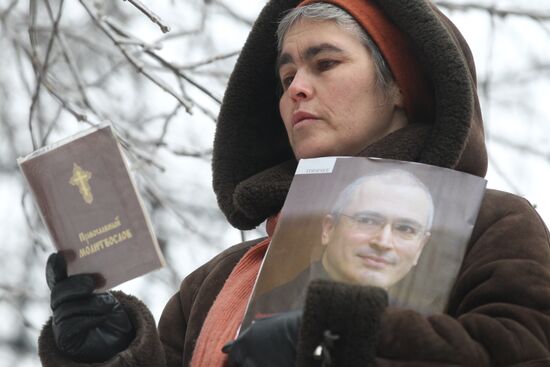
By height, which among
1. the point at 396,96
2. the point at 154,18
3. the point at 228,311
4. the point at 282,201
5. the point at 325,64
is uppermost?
the point at 154,18

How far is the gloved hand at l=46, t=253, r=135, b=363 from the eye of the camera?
262cm

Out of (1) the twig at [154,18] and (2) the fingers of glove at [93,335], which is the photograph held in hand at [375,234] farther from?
(1) the twig at [154,18]

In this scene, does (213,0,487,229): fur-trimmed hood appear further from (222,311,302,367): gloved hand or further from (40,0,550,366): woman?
(222,311,302,367): gloved hand

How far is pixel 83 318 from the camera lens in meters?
2.63

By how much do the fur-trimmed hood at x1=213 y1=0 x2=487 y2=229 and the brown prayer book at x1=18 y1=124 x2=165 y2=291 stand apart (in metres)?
0.34

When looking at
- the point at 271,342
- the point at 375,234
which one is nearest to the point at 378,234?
the point at 375,234

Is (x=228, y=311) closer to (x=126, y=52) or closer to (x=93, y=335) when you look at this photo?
(x=93, y=335)

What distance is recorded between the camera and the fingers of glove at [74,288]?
2605mm

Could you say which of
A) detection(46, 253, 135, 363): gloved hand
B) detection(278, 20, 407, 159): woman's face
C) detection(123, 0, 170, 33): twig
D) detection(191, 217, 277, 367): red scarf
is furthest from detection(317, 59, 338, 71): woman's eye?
detection(46, 253, 135, 363): gloved hand

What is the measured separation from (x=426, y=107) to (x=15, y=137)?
3591 millimetres

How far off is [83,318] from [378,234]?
0.67m

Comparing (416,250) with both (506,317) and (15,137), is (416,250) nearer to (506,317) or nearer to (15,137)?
(506,317)

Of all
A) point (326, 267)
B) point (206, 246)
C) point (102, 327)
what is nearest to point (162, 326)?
point (102, 327)

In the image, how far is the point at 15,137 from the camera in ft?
19.9
